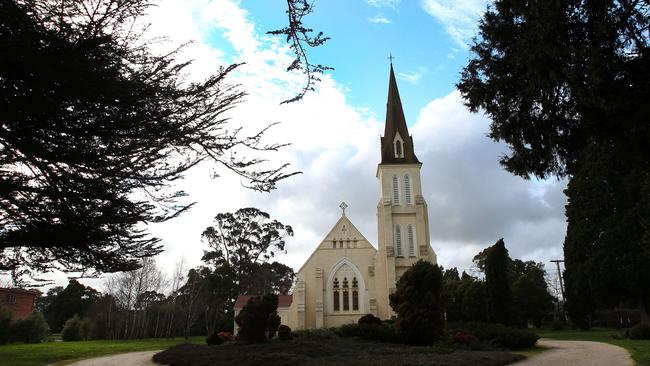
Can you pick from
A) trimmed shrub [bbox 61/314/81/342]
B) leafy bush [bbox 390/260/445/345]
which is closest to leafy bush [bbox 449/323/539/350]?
leafy bush [bbox 390/260/445/345]

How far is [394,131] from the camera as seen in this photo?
41594 mm

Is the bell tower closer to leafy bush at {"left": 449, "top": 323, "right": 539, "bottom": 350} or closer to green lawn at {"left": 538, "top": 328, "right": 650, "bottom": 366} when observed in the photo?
green lawn at {"left": 538, "top": 328, "right": 650, "bottom": 366}

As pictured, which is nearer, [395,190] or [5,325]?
[5,325]

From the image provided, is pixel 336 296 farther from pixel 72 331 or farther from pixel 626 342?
pixel 72 331

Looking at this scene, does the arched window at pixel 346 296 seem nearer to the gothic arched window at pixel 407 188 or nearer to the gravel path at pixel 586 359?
the gothic arched window at pixel 407 188

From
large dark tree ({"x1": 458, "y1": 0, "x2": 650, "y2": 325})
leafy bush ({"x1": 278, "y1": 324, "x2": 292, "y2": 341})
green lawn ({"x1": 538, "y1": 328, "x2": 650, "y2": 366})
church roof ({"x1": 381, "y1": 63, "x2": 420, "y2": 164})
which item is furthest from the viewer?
church roof ({"x1": 381, "y1": 63, "x2": 420, "y2": 164})

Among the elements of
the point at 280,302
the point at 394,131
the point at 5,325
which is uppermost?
the point at 394,131

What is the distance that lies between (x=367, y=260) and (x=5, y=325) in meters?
24.7

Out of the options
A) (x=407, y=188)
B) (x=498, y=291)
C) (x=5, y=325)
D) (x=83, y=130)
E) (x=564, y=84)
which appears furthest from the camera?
(x=407, y=188)

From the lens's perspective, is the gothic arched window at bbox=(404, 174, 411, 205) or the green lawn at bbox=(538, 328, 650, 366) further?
the gothic arched window at bbox=(404, 174, 411, 205)

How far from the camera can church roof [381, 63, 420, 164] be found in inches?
1580

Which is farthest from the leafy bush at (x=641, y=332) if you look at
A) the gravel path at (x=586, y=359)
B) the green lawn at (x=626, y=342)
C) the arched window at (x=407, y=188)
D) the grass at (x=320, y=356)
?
the arched window at (x=407, y=188)

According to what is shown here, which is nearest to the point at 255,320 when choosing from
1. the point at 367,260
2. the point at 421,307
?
the point at 421,307

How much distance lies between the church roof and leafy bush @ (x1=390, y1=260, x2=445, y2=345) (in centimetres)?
1925
